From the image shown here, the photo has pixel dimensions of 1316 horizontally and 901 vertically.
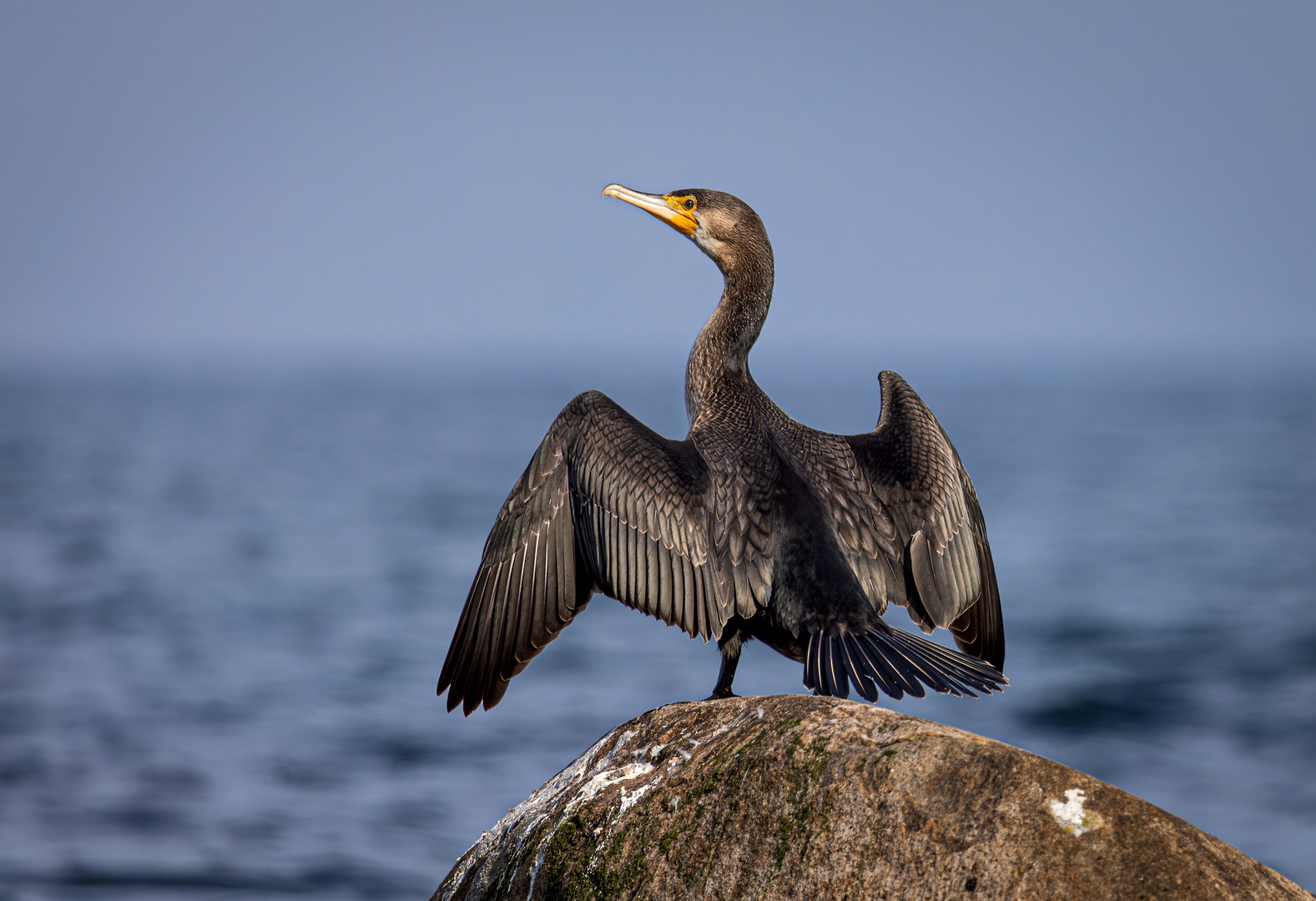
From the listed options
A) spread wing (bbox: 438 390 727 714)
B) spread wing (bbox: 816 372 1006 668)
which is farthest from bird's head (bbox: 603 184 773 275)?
spread wing (bbox: 438 390 727 714)

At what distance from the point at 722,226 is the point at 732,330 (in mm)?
732

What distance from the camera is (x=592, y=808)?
15.2 feet

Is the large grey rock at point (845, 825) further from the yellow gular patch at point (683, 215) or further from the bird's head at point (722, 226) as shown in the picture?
the yellow gular patch at point (683, 215)

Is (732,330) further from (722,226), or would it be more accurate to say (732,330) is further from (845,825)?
(845,825)

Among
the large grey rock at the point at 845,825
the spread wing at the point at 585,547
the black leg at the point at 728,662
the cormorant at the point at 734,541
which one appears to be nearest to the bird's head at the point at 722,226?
the cormorant at the point at 734,541

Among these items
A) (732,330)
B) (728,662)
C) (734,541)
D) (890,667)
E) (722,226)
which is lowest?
(728,662)

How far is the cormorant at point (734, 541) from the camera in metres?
5.91

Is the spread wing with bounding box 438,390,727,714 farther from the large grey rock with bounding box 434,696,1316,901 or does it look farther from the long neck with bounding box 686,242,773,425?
the large grey rock with bounding box 434,696,1316,901

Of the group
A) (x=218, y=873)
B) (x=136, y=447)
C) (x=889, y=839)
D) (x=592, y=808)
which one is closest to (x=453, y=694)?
(x=592, y=808)

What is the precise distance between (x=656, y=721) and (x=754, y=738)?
70 centimetres

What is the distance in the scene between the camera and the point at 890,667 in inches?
207

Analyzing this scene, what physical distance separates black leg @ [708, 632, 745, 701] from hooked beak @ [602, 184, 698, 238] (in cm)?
285

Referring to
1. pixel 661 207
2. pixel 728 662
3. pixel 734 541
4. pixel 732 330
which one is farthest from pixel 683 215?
pixel 728 662

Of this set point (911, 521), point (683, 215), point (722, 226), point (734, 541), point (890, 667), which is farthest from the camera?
point (683, 215)
